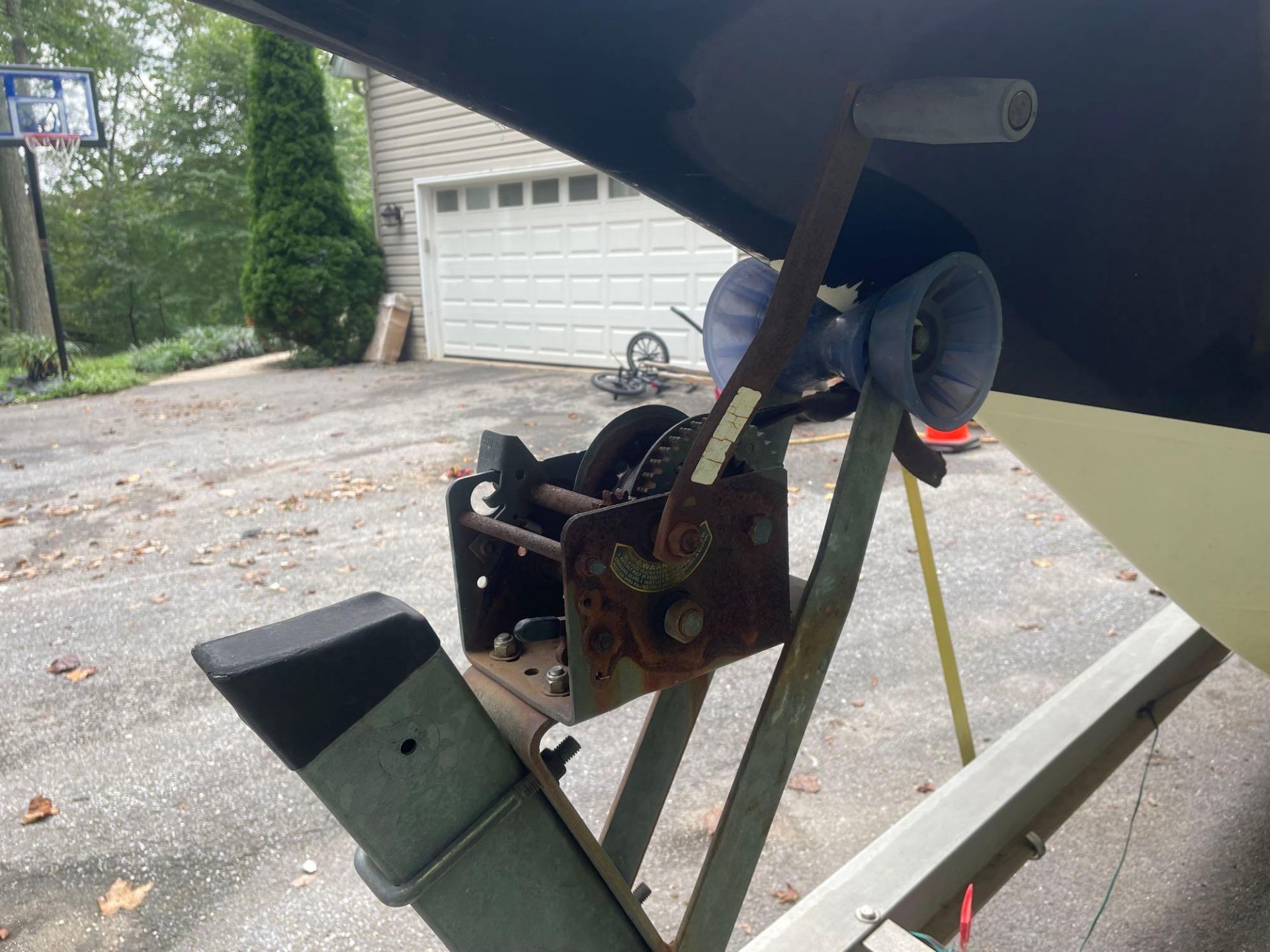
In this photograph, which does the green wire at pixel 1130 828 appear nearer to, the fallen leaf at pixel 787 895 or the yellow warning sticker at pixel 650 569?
the fallen leaf at pixel 787 895

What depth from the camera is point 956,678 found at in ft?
8.68

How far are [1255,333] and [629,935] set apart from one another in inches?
59.3

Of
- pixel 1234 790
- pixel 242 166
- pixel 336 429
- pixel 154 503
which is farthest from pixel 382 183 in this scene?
pixel 1234 790

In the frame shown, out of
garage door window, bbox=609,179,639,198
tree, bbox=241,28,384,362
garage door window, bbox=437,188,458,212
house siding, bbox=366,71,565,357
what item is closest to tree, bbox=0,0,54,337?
tree, bbox=241,28,384,362

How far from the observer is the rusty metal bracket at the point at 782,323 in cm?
101

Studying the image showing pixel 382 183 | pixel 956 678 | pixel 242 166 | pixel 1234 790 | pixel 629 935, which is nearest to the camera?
pixel 629 935

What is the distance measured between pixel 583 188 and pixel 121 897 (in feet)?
32.4

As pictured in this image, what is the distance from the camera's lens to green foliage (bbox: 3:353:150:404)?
12.2m

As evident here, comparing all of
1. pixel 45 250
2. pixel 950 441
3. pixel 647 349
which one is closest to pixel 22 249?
pixel 45 250

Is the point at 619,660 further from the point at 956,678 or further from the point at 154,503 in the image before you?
the point at 154,503

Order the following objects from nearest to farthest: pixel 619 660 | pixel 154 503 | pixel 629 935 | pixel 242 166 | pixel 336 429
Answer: pixel 619 660
pixel 629 935
pixel 154 503
pixel 336 429
pixel 242 166

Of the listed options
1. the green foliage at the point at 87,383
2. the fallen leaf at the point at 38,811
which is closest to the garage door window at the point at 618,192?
the green foliage at the point at 87,383

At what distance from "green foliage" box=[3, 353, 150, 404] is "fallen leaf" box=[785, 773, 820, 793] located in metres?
12.5

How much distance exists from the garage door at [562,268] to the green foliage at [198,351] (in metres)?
4.07
